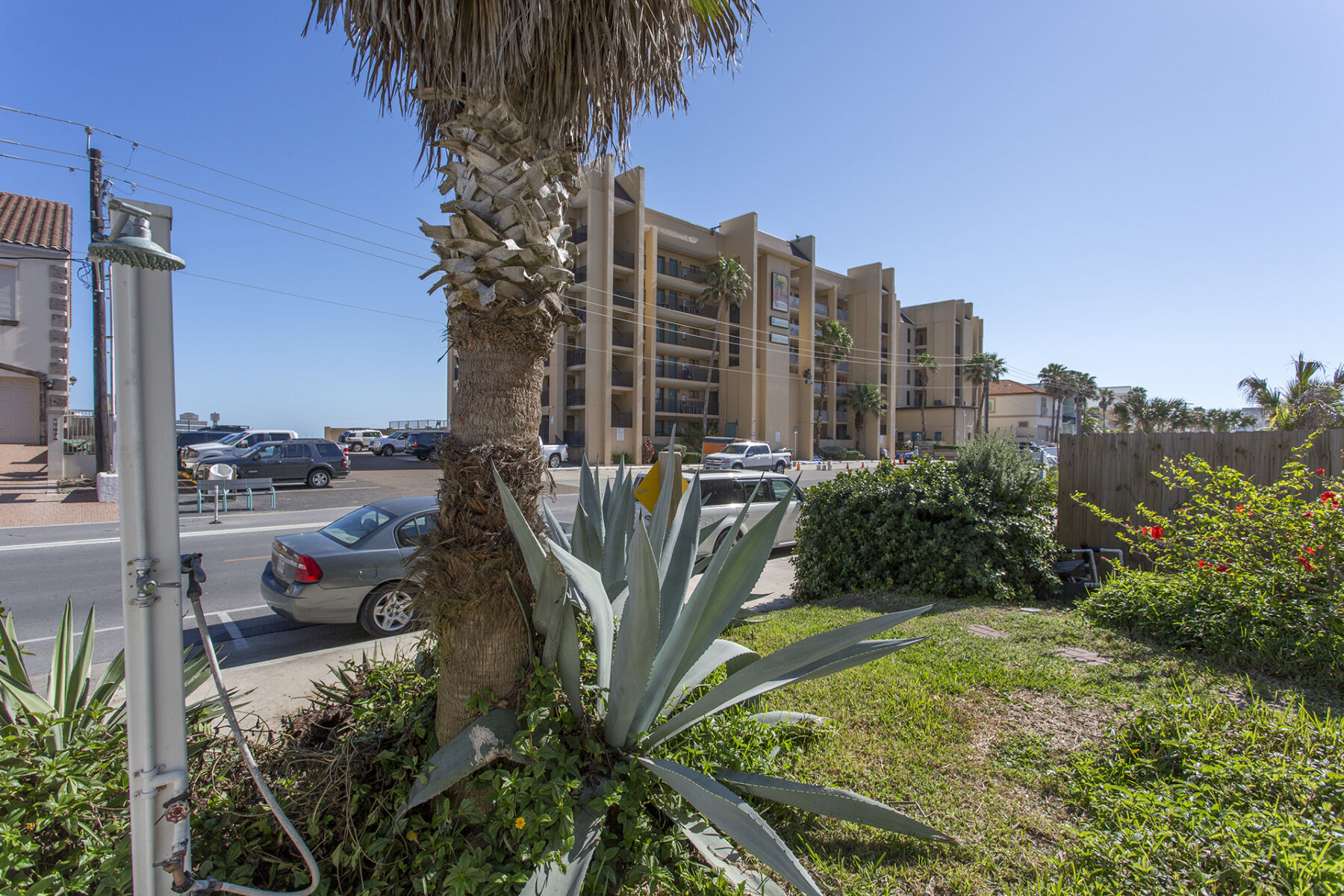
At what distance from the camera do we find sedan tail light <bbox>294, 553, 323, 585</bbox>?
19.2 feet

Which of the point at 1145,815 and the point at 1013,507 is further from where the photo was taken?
the point at 1013,507

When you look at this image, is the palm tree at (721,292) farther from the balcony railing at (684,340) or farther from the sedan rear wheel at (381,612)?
the sedan rear wheel at (381,612)

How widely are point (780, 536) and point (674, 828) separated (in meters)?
8.17

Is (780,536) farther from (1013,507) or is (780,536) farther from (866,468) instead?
(1013,507)

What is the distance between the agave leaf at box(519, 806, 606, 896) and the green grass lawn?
0.88 metres

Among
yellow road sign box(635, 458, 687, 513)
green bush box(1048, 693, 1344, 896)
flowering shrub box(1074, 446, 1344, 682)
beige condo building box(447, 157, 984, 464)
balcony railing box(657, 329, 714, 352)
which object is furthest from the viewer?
balcony railing box(657, 329, 714, 352)

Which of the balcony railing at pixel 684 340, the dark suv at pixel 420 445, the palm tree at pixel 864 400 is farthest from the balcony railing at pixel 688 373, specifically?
the palm tree at pixel 864 400

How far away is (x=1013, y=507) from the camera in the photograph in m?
6.64

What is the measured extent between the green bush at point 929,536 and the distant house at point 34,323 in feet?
94.1

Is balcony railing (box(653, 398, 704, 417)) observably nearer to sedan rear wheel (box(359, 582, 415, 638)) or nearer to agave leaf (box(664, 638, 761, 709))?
sedan rear wheel (box(359, 582, 415, 638))

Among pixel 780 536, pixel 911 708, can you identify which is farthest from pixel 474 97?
pixel 780 536

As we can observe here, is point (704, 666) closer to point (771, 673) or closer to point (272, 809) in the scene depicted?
point (771, 673)

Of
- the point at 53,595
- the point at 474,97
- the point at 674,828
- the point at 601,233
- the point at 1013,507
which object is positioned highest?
the point at 601,233

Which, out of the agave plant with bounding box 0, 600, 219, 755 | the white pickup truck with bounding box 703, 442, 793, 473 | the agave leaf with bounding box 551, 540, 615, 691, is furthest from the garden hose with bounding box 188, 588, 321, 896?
the white pickup truck with bounding box 703, 442, 793, 473
